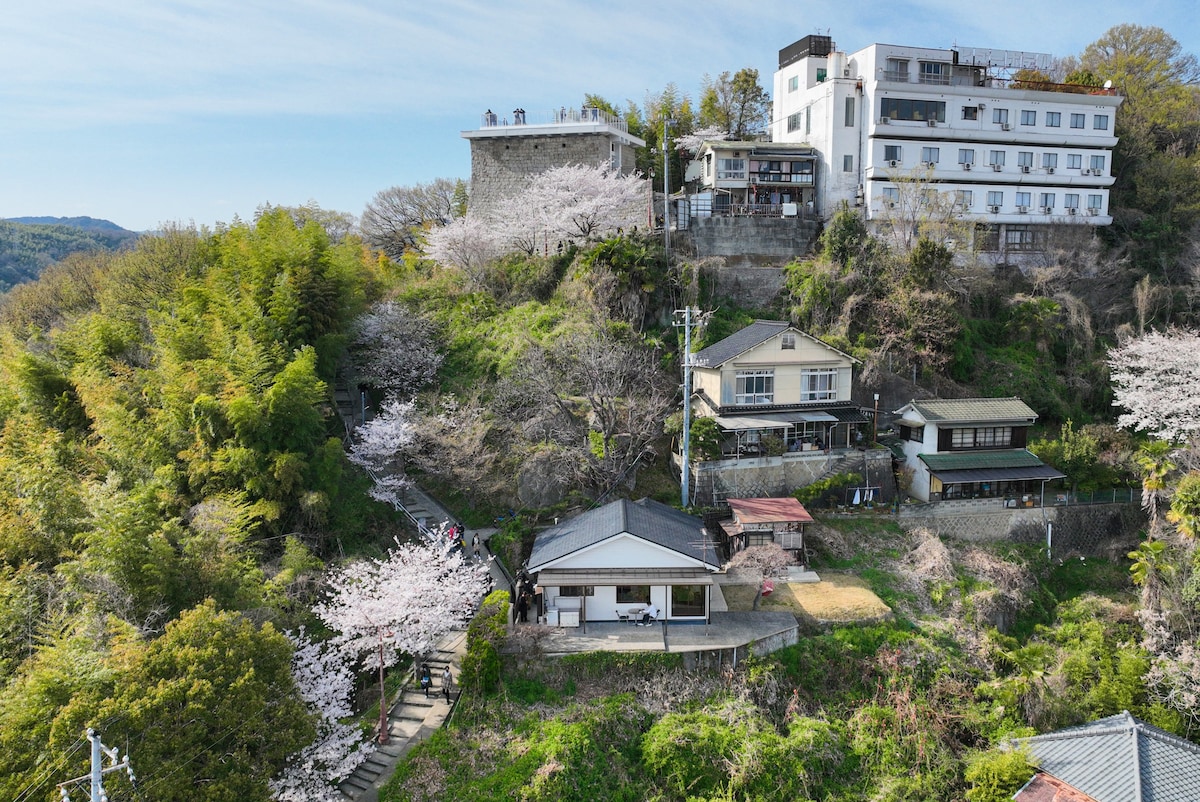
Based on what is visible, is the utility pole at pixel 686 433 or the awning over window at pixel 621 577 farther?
the utility pole at pixel 686 433

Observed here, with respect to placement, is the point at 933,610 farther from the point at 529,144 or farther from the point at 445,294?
the point at 529,144

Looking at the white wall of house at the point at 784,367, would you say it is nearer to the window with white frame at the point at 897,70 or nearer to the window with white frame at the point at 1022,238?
the window with white frame at the point at 1022,238

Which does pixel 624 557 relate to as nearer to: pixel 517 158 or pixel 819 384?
pixel 819 384

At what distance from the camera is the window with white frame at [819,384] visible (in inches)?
931

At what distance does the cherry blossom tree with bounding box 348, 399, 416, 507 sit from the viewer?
22.4m

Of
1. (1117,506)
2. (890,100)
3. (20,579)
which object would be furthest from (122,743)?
(890,100)

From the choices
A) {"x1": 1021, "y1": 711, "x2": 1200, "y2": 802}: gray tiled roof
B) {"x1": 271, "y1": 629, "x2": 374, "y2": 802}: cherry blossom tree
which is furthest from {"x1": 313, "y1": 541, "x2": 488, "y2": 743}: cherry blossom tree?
{"x1": 1021, "y1": 711, "x2": 1200, "y2": 802}: gray tiled roof

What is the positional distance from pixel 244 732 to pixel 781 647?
11361 millimetres

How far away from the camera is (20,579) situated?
1410 cm

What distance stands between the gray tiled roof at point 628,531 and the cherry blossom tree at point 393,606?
2198 millimetres

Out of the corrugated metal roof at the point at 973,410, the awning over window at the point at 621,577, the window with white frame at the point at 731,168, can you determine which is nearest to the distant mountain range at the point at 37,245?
the window with white frame at the point at 731,168

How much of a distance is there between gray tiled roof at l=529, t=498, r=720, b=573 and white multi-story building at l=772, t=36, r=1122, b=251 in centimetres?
1849

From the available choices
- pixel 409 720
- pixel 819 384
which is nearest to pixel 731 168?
pixel 819 384

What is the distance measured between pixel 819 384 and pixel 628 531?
10.3 metres
